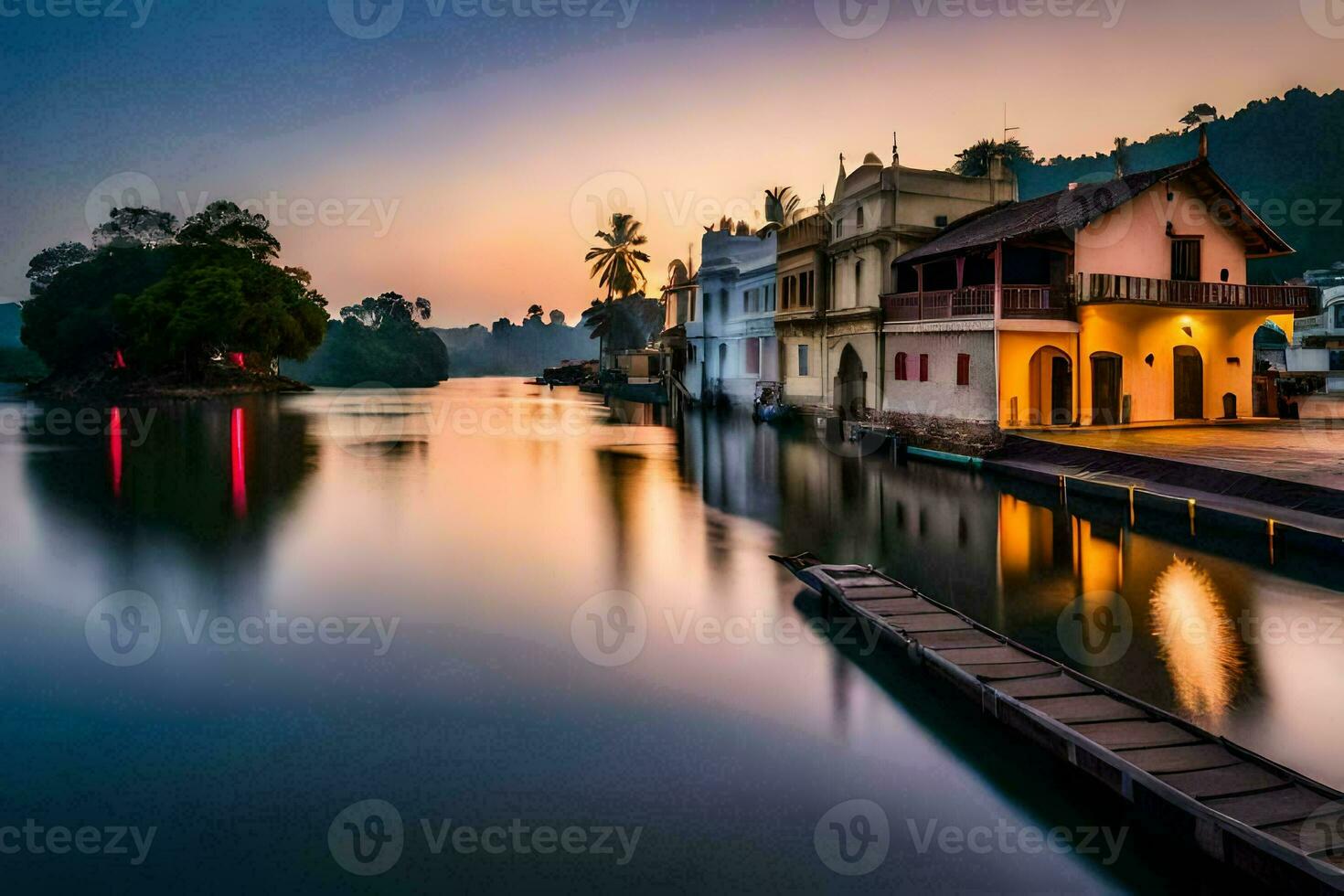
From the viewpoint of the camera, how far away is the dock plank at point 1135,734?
6953mm

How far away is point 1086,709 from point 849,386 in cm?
3299

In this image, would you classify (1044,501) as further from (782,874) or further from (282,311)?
(282,311)

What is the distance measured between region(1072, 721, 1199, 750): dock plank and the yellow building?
69.3ft

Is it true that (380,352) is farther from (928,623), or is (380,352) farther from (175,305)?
(928,623)

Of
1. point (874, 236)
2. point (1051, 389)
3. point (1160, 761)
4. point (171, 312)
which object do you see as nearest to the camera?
point (1160, 761)

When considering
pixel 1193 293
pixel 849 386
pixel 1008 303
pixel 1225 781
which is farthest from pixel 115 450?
pixel 1193 293

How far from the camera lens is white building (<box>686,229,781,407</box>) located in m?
49.7

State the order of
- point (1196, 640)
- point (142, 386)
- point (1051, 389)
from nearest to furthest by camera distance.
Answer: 1. point (1196, 640)
2. point (1051, 389)
3. point (142, 386)

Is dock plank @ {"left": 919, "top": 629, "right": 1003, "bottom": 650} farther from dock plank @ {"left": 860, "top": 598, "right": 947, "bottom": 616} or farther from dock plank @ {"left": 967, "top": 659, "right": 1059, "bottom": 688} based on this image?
dock plank @ {"left": 860, "top": 598, "right": 947, "bottom": 616}

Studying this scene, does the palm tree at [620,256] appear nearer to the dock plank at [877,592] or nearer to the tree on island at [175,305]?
the tree on island at [175,305]

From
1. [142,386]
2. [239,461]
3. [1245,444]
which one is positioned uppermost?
[142,386]

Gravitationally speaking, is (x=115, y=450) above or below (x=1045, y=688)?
above

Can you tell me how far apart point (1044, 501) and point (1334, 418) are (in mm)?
16915

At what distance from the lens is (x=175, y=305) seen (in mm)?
76438
